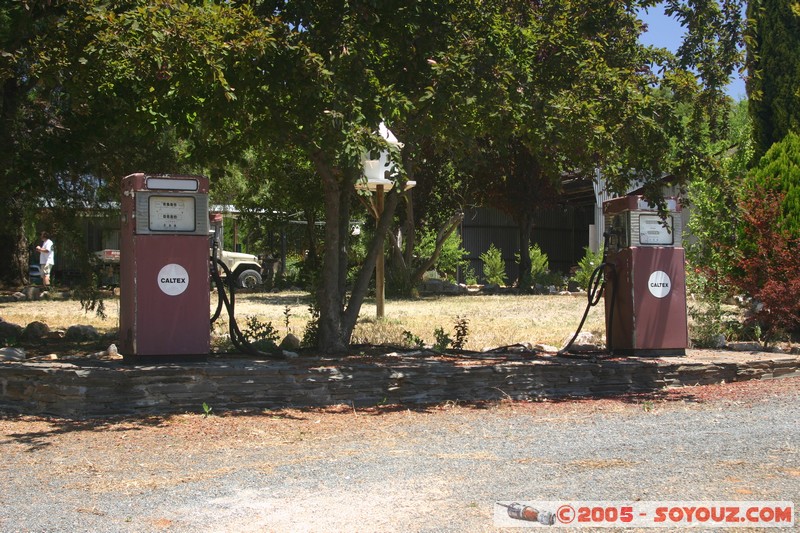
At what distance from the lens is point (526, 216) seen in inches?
1005

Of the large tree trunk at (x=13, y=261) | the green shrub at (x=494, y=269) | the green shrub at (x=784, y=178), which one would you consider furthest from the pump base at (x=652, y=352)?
the large tree trunk at (x=13, y=261)

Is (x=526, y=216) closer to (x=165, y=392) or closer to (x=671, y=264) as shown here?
(x=671, y=264)

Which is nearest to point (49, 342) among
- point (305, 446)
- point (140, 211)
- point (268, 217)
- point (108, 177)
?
point (108, 177)

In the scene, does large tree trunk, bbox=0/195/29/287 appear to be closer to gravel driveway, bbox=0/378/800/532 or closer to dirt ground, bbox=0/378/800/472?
dirt ground, bbox=0/378/800/472

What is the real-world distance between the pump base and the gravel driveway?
5.33ft

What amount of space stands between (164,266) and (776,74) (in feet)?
34.8

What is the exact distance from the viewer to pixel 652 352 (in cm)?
1002

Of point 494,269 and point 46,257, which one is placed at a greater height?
point 46,257

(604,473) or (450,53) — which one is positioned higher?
(450,53)

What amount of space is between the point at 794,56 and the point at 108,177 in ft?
35.0

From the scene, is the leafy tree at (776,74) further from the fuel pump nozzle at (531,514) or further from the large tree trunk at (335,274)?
the fuel pump nozzle at (531,514)

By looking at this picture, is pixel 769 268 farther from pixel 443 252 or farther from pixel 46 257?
pixel 46 257

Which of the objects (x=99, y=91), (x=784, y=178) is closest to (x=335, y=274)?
(x=99, y=91)

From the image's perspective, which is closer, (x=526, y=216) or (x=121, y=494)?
(x=121, y=494)
